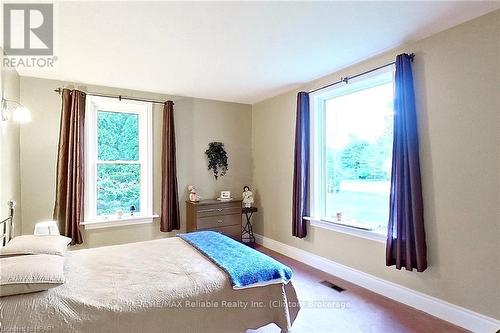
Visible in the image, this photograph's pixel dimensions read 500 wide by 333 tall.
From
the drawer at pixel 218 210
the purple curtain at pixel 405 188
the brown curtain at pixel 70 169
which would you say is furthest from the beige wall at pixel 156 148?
the purple curtain at pixel 405 188

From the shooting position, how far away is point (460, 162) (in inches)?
87.8

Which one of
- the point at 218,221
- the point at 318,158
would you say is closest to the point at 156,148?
the point at 218,221

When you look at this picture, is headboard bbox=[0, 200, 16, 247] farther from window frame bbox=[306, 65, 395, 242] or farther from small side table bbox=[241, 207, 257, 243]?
window frame bbox=[306, 65, 395, 242]

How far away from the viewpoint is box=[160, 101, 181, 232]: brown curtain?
13.1 feet

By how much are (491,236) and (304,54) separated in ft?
7.34

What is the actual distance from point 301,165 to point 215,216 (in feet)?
5.12

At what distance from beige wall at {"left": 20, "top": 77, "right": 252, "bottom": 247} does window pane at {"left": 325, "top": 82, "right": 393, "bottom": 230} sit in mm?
1767

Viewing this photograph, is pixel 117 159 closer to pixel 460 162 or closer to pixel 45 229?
pixel 45 229

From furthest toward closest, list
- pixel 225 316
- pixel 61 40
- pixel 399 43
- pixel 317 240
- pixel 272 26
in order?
pixel 317 240 < pixel 399 43 < pixel 61 40 < pixel 272 26 < pixel 225 316

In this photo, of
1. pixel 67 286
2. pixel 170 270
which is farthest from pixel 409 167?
pixel 67 286

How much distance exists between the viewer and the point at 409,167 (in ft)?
8.02

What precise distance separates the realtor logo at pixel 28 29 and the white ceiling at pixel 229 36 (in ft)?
0.24

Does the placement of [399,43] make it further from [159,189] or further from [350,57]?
[159,189]

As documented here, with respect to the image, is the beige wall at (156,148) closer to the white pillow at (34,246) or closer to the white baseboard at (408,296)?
the white pillow at (34,246)
